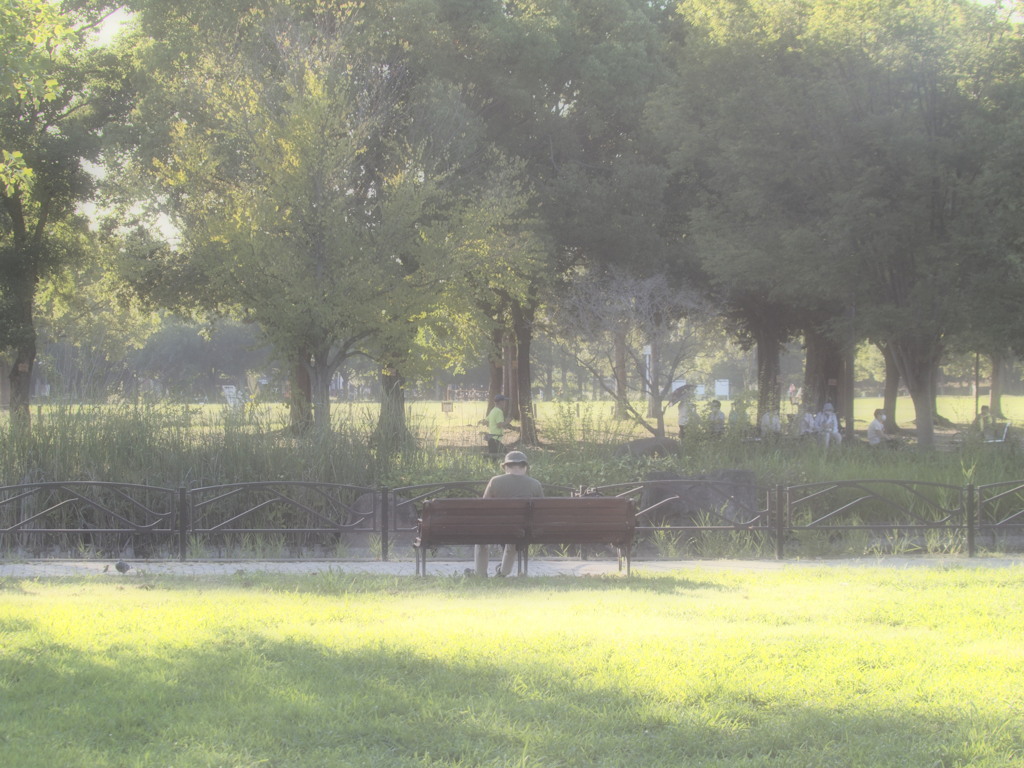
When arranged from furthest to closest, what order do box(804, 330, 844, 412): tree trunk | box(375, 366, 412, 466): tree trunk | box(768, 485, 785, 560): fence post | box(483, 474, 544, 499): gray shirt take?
1. box(804, 330, 844, 412): tree trunk
2. box(375, 366, 412, 466): tree trunk
3. box(768, 485, 785, 560): fence post
4. box(483, 474, 544, 499): gray shirt

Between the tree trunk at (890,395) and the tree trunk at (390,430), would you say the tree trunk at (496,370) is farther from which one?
the tree trunk at (890,395)

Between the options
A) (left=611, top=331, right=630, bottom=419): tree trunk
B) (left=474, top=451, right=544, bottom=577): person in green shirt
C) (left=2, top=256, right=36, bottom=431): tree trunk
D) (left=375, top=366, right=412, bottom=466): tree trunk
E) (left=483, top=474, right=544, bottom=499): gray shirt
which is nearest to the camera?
→ (left=474, top=451, right=544, bottom=577): person in green shirt

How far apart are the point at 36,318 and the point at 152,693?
35.9m

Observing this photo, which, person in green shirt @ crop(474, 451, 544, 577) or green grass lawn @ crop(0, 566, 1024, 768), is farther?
person in green shirt @ crop(474, 451, 544, 577)

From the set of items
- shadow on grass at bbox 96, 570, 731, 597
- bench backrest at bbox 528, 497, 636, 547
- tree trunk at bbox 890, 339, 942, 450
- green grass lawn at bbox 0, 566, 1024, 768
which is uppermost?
tree trunk at bbox 890, 339, 942, 450

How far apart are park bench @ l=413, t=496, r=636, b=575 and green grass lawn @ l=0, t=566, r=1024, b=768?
1.99 meters

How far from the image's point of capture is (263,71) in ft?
74.6

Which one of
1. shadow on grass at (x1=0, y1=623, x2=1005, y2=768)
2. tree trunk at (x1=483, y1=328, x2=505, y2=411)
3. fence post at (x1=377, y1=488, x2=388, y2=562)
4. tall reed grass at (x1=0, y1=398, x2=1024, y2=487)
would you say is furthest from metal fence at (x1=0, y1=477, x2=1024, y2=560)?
tree trunk at (x1=483, y1=328, x2=505, y2=411)

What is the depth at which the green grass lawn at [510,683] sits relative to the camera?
4.31 m

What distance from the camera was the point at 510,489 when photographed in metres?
10.5

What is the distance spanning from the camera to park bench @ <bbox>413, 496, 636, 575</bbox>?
31.9 feet

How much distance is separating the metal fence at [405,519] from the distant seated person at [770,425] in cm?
521

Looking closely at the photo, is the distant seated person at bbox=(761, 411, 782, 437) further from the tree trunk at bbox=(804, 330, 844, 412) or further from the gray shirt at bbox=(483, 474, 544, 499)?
the tree trunk at bbox=(804, 330, 844, 412)

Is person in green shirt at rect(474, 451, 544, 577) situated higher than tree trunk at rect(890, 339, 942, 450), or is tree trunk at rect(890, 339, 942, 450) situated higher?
tree trunk at rect(890, 339, 942, 450)
